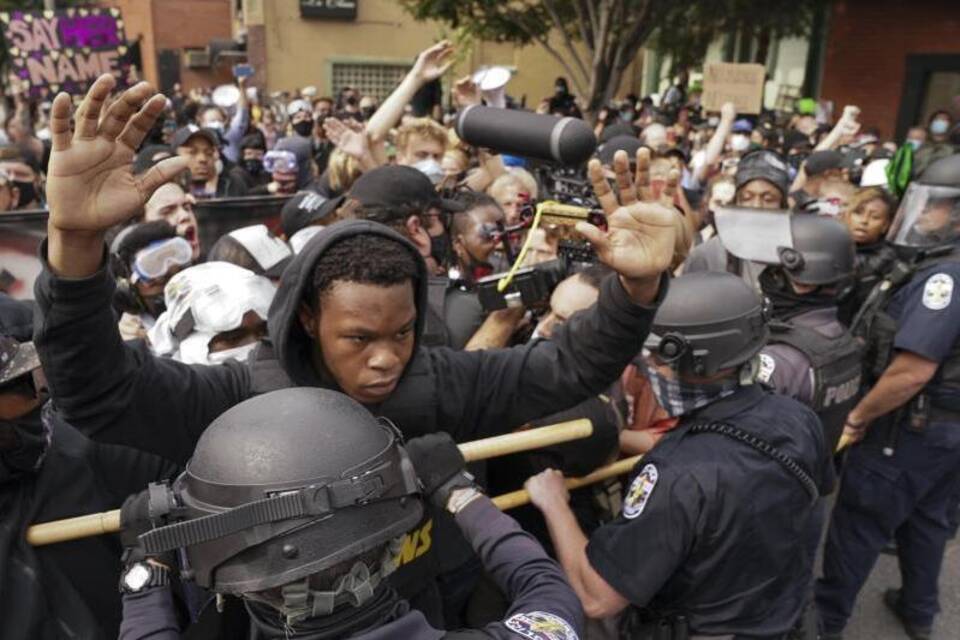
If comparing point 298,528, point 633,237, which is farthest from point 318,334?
point 633,237

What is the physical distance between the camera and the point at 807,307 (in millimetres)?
3121

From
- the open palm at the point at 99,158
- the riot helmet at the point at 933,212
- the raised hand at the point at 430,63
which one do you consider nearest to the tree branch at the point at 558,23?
the raised hand at the point at 430,63

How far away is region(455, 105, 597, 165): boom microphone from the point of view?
9.25ft

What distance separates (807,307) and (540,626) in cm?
225

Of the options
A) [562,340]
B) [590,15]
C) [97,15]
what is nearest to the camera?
[562,340]

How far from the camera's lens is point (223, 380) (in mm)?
1761

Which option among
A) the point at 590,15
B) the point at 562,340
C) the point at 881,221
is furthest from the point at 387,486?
the point at 590,15

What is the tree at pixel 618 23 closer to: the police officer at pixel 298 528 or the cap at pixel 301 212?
the cap at pixel 301 212

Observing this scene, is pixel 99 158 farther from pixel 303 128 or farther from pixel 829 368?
Answer: pixel 303 128

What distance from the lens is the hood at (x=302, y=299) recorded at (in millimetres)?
1668

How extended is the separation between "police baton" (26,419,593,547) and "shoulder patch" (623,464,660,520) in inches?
7.3

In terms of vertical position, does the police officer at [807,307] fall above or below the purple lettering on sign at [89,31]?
below

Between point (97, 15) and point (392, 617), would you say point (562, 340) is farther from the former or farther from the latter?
point (97, 15)

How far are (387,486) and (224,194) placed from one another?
6.14 metres
